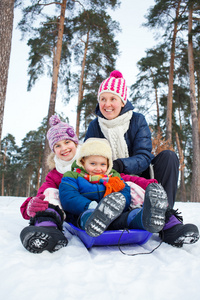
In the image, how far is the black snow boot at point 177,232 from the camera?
144 cm

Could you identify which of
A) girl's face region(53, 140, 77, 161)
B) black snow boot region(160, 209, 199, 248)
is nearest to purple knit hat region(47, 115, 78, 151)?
girl's face region(53, 140, 77, 161)

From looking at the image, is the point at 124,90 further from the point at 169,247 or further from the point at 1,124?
the point at 1,124

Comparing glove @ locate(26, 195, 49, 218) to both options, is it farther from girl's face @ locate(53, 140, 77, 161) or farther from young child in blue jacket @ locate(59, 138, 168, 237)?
girl's face @ locate(53, 140, 77, 161)

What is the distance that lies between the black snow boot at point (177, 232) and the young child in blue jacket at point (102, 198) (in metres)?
0.25

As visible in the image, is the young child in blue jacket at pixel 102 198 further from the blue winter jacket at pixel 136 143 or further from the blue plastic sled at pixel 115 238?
the blue winter jacket at pixel 136 143

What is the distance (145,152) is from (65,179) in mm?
808

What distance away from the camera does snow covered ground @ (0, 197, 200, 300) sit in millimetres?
848

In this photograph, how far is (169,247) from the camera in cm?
150

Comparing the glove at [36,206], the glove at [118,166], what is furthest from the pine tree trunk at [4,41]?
the glove at [36,206]

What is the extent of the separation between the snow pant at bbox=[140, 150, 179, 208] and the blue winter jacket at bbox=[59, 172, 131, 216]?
0.39 meters

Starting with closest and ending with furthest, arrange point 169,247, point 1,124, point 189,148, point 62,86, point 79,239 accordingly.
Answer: point 169,247 → point 79,239 → point 1,124 → point 62,86 → point 189,148

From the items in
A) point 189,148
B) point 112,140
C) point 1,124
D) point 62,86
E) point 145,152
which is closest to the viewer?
point 145,152

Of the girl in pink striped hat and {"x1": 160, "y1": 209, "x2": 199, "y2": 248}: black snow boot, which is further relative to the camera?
the girl in pink striped hat

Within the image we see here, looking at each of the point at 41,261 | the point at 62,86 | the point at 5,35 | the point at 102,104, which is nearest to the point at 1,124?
the point at 5,35
